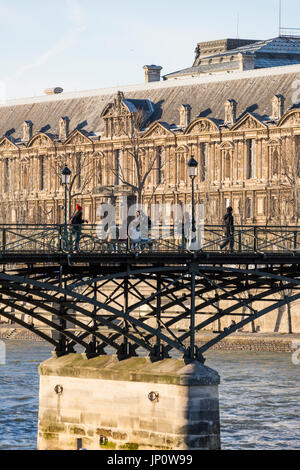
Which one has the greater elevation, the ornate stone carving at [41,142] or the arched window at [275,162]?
the ornate stone carving at [41,142]

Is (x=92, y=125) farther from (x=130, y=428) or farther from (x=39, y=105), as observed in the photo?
(x=130, y=428)

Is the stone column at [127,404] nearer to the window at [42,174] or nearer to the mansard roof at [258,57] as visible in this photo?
the window at [42,174]

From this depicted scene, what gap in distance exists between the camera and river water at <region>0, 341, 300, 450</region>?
51969 mm

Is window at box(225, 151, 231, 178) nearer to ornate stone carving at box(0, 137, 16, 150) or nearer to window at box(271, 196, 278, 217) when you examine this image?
window at box(271, 196, 278, 217)

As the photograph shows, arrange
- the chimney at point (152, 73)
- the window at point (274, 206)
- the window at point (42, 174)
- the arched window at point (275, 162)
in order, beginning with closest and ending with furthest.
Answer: the window at point (274, 206), the arched window at point (275, 162), the chimney at point (152, 73), the window at point (42, 174)

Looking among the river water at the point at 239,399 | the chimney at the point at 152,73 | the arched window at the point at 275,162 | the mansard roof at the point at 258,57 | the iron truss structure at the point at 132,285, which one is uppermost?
the mansard roof at the point at 258,57

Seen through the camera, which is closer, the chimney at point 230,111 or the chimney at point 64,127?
the chimney at point 230,111

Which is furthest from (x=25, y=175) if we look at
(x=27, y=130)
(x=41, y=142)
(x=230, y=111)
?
(x=230, y=111)

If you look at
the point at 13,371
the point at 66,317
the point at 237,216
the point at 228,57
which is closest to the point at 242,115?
the point at 237,216

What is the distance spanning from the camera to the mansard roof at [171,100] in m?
118

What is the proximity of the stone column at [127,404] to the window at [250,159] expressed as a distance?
7071 centimetres

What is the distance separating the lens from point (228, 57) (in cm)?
15875

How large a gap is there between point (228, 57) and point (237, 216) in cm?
4411

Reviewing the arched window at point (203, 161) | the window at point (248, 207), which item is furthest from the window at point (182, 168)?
the window at point (248, 207)
